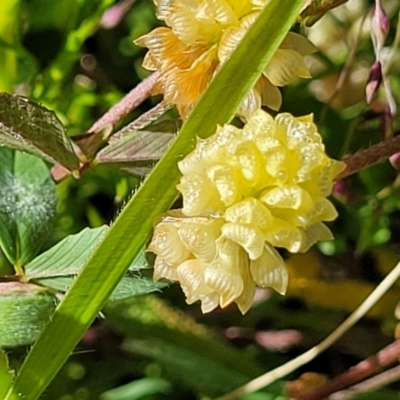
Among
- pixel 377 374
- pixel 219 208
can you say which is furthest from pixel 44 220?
pixel 377 374

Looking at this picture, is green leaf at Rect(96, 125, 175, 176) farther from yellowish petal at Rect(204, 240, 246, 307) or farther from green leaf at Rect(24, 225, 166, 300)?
yellowish petal at Rect(204, 240, 246, 307)

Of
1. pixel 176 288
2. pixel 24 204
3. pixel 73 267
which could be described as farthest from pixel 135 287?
pixel 176 288

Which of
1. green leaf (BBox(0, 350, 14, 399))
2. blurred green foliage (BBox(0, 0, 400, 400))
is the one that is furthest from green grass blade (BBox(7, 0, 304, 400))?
blurred green foliage (BBox(0, 0, 400, 400))

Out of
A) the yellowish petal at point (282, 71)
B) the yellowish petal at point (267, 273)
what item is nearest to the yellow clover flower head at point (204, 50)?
the yellowish petal at point (282, 71)

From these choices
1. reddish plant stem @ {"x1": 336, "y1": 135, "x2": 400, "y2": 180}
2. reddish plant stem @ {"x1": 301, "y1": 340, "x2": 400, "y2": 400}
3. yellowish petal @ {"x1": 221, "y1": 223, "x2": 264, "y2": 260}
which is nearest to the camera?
yellowish petal @ {"x1": 221, "y1": 223, "x2": 264, "y2": 260}

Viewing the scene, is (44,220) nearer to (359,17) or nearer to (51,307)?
(51,307)

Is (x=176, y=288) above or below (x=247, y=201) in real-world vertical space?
below

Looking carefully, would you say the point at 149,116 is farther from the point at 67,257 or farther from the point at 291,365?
the point at 291,365
